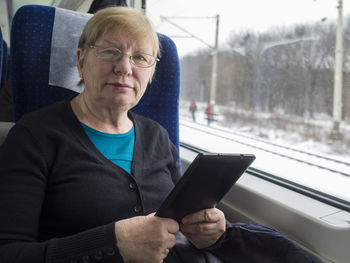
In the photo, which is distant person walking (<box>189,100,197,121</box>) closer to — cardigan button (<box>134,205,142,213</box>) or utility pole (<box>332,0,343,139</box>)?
utility pole (<box>332,0,343,139</box>)

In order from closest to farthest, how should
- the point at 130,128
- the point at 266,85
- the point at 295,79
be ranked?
the point at 130,128 < the point at 295,79 < the point at 266,85

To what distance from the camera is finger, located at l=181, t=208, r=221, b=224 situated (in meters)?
0.88

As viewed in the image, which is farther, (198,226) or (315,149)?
(315,149)

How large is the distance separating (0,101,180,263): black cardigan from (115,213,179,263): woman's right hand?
23 mm

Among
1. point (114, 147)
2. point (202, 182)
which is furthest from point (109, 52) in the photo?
point (202, 182)

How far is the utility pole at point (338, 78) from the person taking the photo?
1.17 meters

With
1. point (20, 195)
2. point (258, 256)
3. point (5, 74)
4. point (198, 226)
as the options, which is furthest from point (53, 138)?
point (5, 74)

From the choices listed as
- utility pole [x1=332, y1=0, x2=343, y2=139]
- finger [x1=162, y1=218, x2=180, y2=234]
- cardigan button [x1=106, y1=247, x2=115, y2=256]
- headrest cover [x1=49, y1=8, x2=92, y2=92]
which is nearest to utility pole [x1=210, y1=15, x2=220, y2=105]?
utility pole [x1=332, y1=0, x2=343, y2=139]

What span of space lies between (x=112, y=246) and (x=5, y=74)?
2.70 metres

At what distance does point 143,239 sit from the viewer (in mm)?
762

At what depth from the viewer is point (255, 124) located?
1622mm

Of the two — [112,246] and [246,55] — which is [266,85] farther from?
[112,246]

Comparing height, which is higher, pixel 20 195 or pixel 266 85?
pixel 266 85

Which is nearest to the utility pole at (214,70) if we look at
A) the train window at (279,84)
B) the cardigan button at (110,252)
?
the train window at (279,84)
